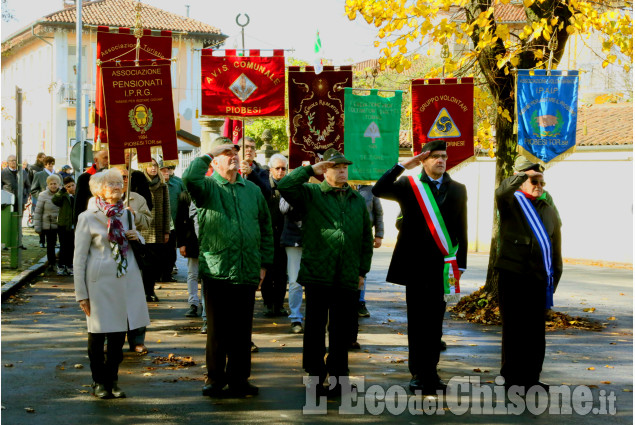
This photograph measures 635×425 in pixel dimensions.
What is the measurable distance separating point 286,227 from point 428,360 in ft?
11.9

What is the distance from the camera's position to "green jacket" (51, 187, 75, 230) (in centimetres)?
1781

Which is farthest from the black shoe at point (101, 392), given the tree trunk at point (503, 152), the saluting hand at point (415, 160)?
the tree trunk at point (503, 152)

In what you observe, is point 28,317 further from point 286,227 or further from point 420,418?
point 420,418

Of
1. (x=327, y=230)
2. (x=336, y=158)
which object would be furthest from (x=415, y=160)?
(x=327, y=230)

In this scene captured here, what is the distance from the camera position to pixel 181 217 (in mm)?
12250

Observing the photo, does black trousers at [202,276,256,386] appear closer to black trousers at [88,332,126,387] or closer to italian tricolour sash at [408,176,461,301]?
black trousers at [88,332,126,387]

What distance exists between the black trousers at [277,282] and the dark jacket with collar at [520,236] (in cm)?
457

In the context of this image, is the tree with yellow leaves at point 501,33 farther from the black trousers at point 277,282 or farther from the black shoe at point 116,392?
the black shoe at point 116,392

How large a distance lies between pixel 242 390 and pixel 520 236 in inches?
106

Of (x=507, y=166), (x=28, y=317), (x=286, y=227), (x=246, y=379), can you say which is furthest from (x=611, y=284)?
(x=246, y=379)

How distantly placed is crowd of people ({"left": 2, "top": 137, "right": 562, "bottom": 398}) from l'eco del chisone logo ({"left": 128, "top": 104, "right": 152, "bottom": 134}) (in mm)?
2905

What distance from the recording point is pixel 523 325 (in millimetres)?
8555

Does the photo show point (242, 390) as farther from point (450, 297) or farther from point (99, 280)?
point (450, 297)

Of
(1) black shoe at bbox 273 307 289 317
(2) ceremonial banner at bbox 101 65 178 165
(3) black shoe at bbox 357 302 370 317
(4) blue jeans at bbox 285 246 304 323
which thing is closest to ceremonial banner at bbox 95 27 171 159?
(2) ceremonial banner at bbox 101 65 178 165
